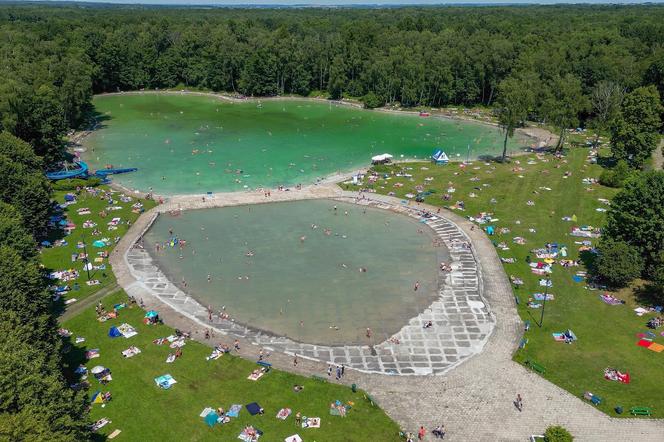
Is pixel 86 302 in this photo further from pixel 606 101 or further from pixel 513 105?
pixel 606 101

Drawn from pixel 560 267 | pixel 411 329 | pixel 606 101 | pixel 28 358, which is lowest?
pixel 411 329

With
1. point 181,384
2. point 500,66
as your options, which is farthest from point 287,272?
point 500,66

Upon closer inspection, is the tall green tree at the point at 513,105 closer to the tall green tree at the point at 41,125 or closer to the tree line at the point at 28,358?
the tree line at the point at 28,358

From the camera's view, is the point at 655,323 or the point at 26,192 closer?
the point at 655,323

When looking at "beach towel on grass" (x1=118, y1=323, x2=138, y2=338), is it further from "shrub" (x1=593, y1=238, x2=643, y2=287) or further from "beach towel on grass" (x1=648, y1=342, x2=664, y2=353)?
"shrub" (x1=593, y1=238, x2=643, y2=287)

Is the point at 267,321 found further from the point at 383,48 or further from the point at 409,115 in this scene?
the point at 383,48

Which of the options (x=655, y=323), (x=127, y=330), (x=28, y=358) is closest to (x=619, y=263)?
(x=655, y=323)
